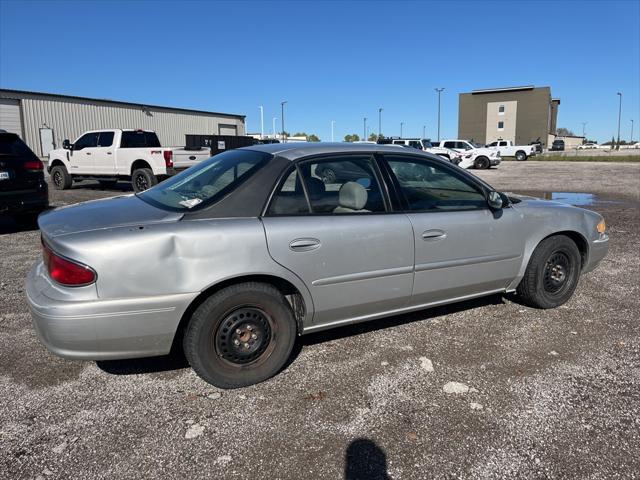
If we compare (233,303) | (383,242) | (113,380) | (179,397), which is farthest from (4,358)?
(383,242)

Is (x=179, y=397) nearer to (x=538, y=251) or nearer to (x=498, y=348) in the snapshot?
(x=498, y=348)

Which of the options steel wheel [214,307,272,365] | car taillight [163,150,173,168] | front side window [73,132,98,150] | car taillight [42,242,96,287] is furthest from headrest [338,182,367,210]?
front side window [73,132,98,150]

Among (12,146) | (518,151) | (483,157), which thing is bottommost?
(12,146)

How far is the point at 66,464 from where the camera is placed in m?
2.50

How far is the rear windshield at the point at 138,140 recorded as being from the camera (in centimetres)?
1473

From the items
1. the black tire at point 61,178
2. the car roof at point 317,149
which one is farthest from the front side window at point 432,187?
the black tire at point 61,178

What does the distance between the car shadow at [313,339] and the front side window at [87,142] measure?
1333 cm

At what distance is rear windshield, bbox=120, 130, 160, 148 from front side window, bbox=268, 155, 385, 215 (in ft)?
41.5

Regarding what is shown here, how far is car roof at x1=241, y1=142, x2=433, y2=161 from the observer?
3.55m

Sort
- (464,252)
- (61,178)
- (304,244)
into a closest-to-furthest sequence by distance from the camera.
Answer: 1. (304,244)
2. (464,252)
3. (61,178)

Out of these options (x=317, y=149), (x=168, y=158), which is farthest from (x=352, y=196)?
(x=168, y=158)

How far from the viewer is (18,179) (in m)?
7.82

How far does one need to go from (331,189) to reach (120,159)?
12481 mm

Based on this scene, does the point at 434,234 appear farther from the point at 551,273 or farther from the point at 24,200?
the point at 24,200
